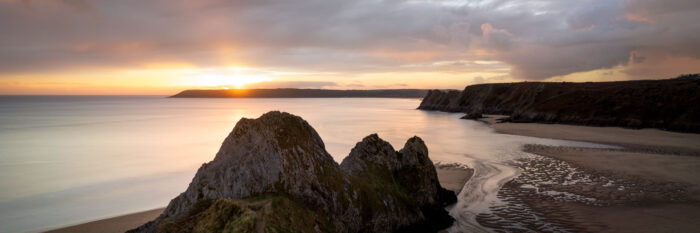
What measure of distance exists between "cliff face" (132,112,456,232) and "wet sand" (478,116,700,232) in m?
4.19

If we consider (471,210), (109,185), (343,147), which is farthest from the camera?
(343,147)

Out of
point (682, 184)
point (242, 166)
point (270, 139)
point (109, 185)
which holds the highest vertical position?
point (270, 139)

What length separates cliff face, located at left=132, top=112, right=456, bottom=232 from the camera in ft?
20.2

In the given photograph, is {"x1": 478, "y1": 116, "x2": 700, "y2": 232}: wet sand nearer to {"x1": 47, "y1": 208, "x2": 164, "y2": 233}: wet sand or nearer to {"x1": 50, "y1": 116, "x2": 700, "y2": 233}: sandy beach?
{"x1": 50, "y1": 116, "x2": 700, "y2": 233}: sandy beach

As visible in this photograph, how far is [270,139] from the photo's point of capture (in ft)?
26.2

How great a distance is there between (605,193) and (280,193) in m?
13.0

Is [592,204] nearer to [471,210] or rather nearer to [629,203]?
[629,203]

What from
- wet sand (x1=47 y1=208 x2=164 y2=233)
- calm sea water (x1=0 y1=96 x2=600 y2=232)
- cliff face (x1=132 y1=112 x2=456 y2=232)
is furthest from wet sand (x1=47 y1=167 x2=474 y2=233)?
cliff face (x1=132 y1=112 x2=456 y2=232)

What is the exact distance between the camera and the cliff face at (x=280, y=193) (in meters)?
6.17

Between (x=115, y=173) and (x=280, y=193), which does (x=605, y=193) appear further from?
(x=115, y=173)

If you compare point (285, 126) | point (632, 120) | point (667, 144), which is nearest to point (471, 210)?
point (285, 126)

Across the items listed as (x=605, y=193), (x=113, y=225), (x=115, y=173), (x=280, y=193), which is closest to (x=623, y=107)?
(x=605, y=193)

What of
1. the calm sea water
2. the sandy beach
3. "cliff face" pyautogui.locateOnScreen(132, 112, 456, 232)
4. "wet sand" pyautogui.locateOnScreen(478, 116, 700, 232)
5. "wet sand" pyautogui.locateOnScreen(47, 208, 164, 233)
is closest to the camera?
"cliff face" pyautogui.locateOnScreen(132, 112, 456, 232)

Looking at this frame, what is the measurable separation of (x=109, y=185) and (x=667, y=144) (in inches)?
1478
